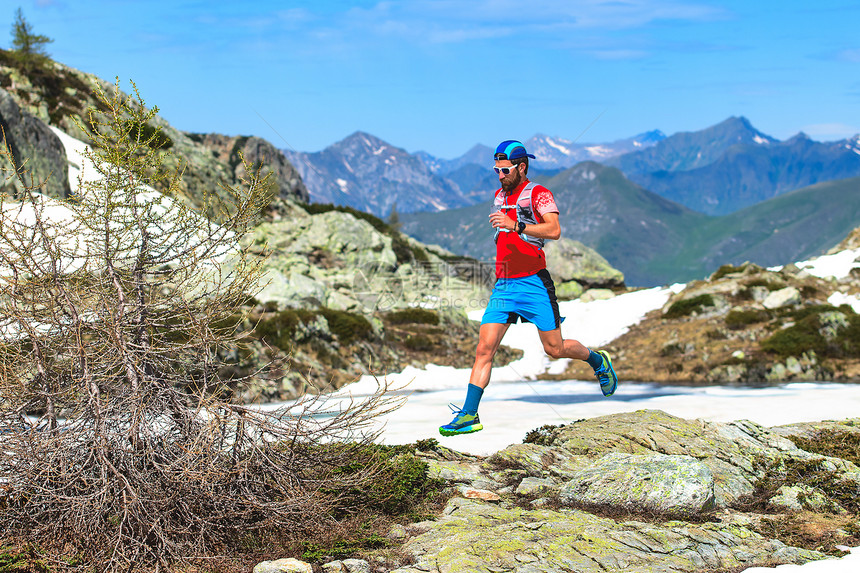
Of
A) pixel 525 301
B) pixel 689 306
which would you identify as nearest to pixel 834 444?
pixel 525 301

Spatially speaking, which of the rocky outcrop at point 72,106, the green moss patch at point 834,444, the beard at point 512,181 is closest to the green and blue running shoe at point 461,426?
the beard at point 512,181

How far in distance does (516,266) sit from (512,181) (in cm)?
89

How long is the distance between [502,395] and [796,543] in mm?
9036

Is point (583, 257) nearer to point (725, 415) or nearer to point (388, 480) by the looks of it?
point (725, 415)

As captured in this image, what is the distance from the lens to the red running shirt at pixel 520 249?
21.1ft

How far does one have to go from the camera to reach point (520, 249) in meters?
6.57

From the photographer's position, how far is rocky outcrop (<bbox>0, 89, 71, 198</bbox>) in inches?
994

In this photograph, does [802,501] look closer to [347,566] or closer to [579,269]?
[347,566]

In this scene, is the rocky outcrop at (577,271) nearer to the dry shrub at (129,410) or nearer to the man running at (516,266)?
the man running at (516,266)

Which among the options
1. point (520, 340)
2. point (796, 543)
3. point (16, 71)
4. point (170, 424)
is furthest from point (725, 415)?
point (16, 71)

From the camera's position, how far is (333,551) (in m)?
4.61

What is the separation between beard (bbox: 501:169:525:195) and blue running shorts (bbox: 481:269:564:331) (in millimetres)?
931

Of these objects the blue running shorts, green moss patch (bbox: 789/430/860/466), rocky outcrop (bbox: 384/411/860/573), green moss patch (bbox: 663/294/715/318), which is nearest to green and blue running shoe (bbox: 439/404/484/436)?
rocky outcrop (bbox: 384/411/860/573)

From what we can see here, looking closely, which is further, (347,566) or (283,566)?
(347,566)
